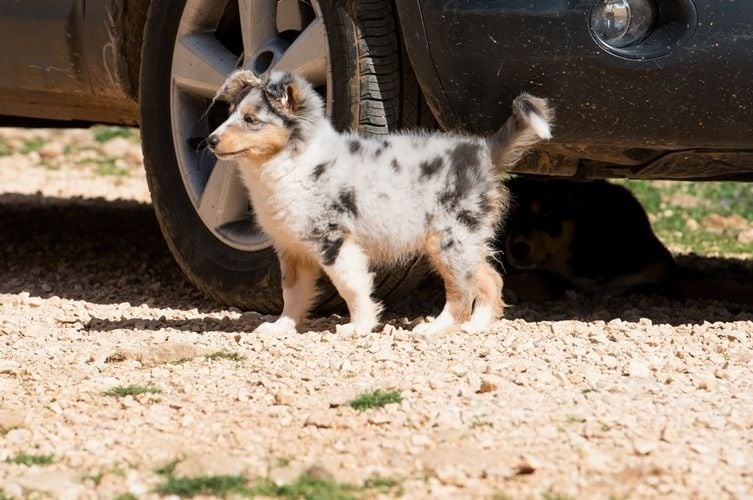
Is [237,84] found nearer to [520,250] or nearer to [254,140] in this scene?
[254,140]

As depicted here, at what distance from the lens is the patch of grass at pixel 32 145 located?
12688 millimetres

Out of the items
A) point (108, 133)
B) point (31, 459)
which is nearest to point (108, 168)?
point (108, 133)

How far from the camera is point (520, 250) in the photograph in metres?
7.21

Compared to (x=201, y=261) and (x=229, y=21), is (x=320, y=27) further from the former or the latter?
(x=201, y=261)

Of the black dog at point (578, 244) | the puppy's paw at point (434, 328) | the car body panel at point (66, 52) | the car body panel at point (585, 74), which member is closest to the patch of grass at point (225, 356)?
the puppy's paw at point (434, 328)

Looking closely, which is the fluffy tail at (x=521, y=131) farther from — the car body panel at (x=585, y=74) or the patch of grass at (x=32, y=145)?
the patch of grass at (x=32, y=145)

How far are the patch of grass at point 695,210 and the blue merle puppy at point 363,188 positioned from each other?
355 centimetres

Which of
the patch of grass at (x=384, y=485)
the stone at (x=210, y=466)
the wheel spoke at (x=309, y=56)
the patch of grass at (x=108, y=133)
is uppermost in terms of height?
the wheel spoke at (x=309, y=56)

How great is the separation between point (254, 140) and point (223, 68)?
24.6 inches

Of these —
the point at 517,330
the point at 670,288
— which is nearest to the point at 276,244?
the point at 517,330

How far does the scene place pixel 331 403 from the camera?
14.4 feet

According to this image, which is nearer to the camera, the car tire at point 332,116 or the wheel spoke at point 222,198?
the car tire at point 332,116

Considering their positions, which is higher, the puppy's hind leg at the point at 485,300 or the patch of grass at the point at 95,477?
the puppy's hind leg at the point at 485,300

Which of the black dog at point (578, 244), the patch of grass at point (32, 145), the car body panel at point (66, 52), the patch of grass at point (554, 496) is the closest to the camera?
the patch of grass at point (554, 496)
